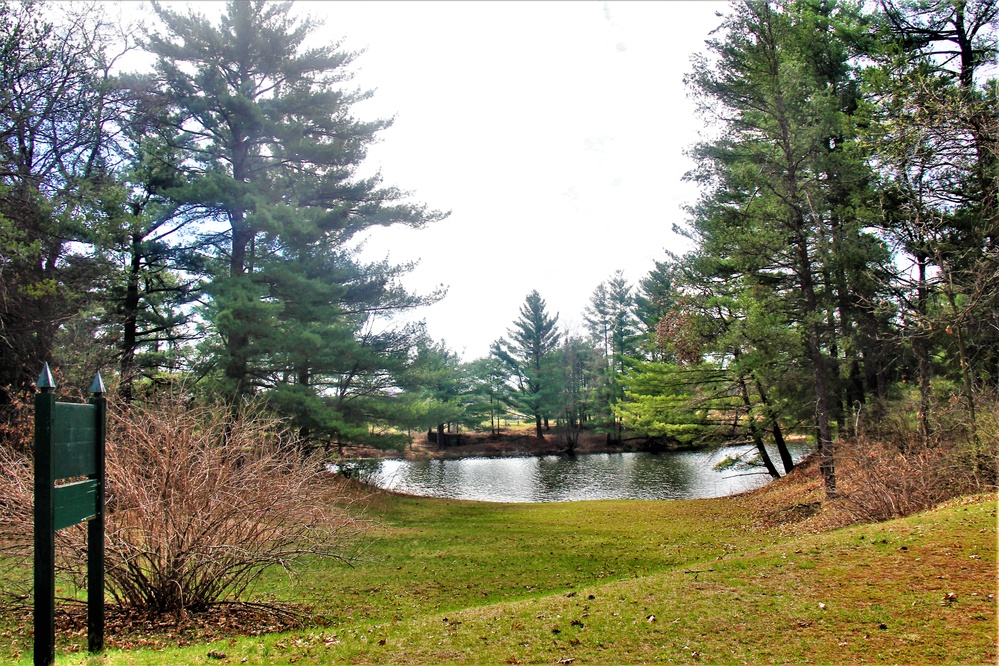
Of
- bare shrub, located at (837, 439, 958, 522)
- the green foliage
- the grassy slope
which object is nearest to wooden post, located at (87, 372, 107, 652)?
the grassy slope

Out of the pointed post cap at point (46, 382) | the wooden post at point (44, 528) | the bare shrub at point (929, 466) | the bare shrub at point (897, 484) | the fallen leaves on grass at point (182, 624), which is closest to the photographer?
the pointed post cap at point (46, 382)

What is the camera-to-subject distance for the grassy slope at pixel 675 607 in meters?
4.14

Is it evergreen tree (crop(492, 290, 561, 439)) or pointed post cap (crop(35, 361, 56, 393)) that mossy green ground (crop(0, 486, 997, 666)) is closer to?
pointed post cap (crop(35, 361, 56, 393))

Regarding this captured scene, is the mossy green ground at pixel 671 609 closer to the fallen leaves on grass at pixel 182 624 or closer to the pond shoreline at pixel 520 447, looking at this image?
the fallen leaves on grass at pixel 182 624

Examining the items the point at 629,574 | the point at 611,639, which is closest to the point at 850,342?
the point at 629,574

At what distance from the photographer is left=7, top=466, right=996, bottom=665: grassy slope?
4137 mm

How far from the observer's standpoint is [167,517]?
5742mm

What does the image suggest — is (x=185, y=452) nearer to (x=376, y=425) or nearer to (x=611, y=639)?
(x=611, y=639)

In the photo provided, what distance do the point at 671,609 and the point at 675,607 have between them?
7cm

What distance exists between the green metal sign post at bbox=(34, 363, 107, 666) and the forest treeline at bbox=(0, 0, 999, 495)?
647cm

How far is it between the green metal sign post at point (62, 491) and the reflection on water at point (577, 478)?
15.2 meters

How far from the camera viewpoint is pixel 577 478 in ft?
91.6

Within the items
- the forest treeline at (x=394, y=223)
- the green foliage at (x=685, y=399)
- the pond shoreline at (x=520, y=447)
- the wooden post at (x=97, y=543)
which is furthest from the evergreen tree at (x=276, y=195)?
the pond shoreline at (x=520, y=447)

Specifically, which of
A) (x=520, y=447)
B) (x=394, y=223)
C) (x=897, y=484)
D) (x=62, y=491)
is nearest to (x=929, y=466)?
(x=897, y=484)
